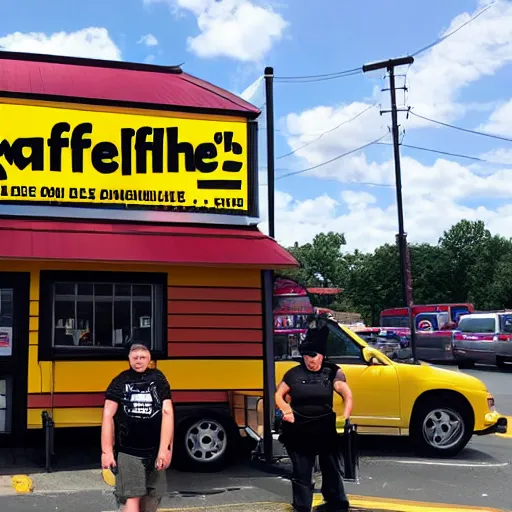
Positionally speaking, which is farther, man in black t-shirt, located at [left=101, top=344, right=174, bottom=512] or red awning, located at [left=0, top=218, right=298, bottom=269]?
red awning, located at [left=0, top=218, right=298, bottom=269]

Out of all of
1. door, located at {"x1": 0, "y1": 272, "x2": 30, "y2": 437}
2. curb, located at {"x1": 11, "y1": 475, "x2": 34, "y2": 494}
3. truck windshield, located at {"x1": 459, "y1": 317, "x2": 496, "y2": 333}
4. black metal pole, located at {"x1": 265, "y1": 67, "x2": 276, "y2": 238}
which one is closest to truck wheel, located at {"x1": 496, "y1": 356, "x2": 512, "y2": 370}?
truck windshield, located at {"x1": 459, "y1": 317, "x2": 496, "y2": 333}

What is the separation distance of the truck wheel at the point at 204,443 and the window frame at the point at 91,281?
0.90 metres

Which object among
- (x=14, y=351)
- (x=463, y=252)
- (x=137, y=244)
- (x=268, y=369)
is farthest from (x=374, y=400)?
(x=463, y=252)

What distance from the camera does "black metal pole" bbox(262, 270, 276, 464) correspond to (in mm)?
7586

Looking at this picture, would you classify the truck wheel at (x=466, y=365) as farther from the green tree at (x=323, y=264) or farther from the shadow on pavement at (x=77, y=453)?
the green tree at (x=323, y=264)

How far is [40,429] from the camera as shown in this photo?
7559 mm

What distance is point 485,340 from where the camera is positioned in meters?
22.1

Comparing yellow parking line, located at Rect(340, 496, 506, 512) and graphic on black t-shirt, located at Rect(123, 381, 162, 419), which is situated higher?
graphic on black t-shirt, located at Rect(123, 381, 162, 419)

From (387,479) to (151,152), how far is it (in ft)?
14.8

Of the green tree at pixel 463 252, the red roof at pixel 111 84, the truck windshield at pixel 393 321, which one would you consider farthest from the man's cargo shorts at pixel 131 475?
the green tree at pixel 463 252

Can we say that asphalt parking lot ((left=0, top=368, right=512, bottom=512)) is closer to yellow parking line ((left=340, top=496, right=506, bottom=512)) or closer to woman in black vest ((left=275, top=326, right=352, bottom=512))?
yellow parking line ((left=340, top=496, right=506, bottom=512))

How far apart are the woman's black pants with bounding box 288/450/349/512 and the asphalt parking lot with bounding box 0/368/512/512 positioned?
543 mm

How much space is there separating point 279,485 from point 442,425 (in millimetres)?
2577

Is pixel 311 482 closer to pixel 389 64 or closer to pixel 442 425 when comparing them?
pixel 442 425
